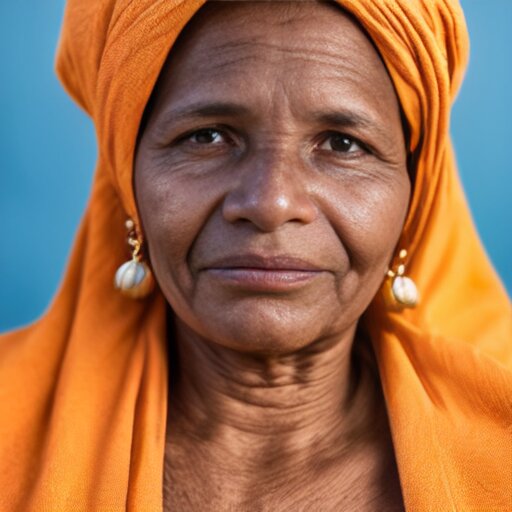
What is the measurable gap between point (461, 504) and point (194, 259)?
2.20 ft

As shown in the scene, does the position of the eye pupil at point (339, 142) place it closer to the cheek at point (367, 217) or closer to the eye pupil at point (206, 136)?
the cheek at point (367, 217)

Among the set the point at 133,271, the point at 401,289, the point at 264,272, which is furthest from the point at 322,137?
the point at 133,271

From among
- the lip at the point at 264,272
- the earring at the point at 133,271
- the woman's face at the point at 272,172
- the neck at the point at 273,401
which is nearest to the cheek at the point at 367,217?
the woman's face at the point at 272,172

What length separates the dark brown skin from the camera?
1765 millimetres

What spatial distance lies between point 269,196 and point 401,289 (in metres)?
0.47

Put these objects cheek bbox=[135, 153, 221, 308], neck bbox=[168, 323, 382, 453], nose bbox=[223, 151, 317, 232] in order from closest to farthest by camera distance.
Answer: nose bbox=[223, 151, 317, 232]
cheek bbox=[135, 153, 221, 308]
neck bbox=[168, 323, 382, 453]

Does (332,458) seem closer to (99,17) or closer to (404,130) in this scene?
(404,130)

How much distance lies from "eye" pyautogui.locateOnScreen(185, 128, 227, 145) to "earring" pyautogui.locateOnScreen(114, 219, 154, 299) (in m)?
0.27

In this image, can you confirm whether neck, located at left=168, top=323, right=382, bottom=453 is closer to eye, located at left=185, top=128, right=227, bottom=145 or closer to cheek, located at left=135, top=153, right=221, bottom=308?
cheek, located at left=135, top=153, right=221, bottom=308

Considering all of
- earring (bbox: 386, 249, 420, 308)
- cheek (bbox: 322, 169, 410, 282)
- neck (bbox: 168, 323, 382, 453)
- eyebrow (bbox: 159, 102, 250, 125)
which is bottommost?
neck (bbox: 168, 323, 382, 453)

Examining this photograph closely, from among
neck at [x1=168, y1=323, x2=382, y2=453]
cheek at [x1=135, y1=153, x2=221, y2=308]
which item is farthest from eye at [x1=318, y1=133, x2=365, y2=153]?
neck at [x1=168, y1=323, x2=382, y2=453]

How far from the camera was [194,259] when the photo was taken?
1839 mm

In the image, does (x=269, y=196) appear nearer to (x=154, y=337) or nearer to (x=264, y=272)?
(x=264, y=272)

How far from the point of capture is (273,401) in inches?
79.4
